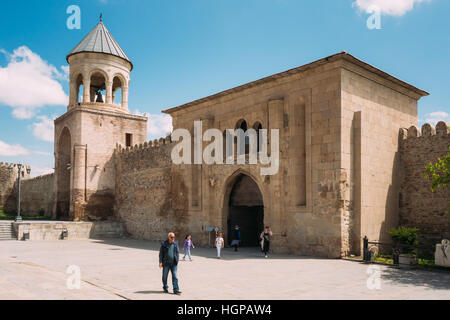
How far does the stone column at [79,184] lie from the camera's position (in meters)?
28.4

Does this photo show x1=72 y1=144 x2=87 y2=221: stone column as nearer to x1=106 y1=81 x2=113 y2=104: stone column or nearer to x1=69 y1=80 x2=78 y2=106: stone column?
x1=106 y1=81 x2=113 y2=104: stone column

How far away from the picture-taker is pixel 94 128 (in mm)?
29281

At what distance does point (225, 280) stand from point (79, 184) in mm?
20650

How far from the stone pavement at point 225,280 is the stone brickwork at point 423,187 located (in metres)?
4.36

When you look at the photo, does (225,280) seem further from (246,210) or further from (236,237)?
(246,210)

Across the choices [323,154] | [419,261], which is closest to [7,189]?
[323,154]

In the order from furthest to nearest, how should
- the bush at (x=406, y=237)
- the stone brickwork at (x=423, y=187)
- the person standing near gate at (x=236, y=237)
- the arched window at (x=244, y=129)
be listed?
the arched window at (x=244, y=129) → the person standing near gate at (x=236, y=237) → the stone brickwork at (x=423, y=187) → the bush at (x=406, y=237)

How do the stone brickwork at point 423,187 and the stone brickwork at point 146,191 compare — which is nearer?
the stone brickwork at point 423,187

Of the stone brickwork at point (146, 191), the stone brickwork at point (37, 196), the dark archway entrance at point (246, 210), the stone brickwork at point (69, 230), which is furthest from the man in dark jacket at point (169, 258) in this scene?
the stone brickwork at point (37, 196)

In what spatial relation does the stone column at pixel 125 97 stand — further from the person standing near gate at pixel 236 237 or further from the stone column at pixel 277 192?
the stone column at pixel 277 192

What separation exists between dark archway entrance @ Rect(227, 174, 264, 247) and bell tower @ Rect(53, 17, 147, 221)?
1261 cm

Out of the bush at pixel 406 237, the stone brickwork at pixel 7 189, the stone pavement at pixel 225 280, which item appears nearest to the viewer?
the stone pavement at pixel 225 280
